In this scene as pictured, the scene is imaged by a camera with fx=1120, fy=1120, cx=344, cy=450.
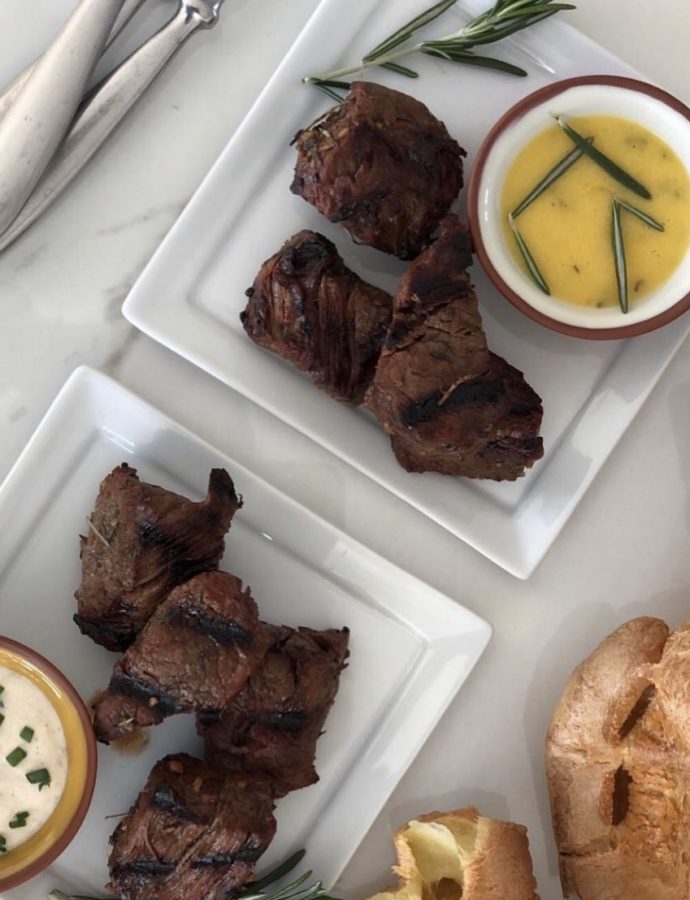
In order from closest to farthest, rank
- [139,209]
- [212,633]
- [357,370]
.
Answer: [212,633] < [357,370] < [139,209]

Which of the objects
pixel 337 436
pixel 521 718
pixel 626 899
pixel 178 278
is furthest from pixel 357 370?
pixel 626 899

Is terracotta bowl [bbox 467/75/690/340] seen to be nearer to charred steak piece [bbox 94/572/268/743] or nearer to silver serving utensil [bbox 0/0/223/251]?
silver serving utensil [bbox 0/0/223/251]

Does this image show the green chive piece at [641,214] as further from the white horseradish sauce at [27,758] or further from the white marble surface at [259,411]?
the white horseradish sauce at [27,758]

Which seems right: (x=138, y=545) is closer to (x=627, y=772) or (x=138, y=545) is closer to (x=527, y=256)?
(x=527, y=256)

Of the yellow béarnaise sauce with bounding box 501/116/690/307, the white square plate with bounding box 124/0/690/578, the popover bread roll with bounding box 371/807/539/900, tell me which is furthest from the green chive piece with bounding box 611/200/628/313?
the popover bread roll with bounding box 371/807/539/900

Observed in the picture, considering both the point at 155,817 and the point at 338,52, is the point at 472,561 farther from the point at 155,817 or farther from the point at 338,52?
the point at 338,52

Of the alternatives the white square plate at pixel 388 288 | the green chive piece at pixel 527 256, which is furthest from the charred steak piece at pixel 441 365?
the white square plate at pixel 388 288
